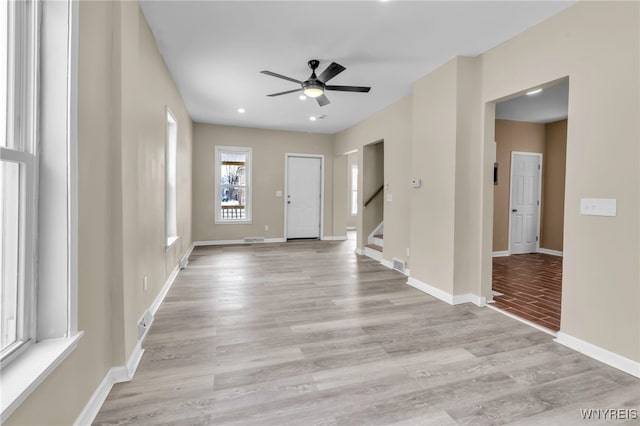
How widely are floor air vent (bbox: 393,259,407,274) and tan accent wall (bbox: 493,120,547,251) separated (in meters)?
2.44

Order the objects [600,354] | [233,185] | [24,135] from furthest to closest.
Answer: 1. [233,185]
2. [600,354]
3. [24,135]

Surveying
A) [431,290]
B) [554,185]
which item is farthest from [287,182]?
[554,185]

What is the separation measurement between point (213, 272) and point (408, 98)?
408 cm

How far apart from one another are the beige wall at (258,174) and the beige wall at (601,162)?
5534 mm

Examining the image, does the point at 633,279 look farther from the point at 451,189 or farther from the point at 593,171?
the point at 451,189

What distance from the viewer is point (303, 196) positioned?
7812 mm

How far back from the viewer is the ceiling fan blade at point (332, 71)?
9.81 feet

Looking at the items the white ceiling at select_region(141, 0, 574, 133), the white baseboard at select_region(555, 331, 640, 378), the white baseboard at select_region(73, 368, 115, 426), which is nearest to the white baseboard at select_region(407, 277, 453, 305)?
the white baseboard at select_region(555, 331, 640, 378)

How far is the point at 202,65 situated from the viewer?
12.2 ft

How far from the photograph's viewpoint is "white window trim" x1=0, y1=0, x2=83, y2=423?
133 centimetres

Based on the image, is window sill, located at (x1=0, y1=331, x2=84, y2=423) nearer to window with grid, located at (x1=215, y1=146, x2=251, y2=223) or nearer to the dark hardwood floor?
the dark hardwood floor

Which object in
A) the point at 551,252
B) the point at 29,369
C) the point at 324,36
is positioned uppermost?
the point at 324,36

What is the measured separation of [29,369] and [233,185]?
6349 millimetres

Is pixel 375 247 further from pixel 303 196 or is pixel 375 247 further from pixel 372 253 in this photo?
pixel 303 196
